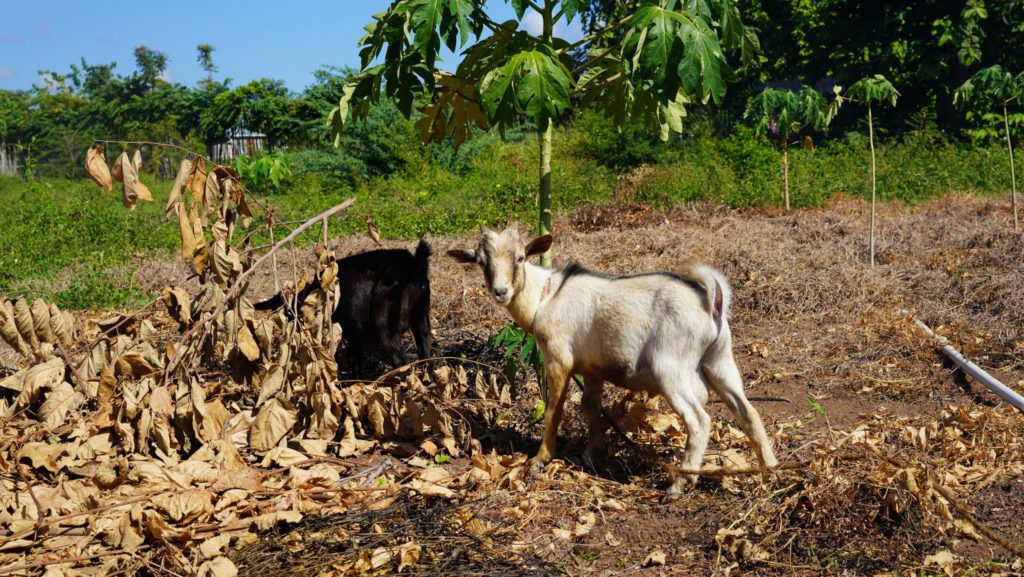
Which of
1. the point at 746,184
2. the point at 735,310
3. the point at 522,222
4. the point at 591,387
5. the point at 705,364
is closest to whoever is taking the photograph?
the point at 705,364

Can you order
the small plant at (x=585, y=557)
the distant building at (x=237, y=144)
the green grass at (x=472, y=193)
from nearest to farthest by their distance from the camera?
the small plant at (x=585, y=557) → the green grass at (x=472, y=193) → the distant building at (x=237, y=144)

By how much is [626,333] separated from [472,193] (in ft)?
33.1

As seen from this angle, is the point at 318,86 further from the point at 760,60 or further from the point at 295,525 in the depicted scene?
the point at 295,525

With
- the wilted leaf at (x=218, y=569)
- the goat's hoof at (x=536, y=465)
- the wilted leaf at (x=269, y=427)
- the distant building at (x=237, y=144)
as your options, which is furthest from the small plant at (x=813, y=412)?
the distant building at (x=237, y=144)

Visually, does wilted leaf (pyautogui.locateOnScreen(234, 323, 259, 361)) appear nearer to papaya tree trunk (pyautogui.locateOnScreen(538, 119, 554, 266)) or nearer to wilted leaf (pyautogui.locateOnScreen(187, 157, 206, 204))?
wilted leaf (pyautogui.locateOnScreen(187, 157, 206, 204))

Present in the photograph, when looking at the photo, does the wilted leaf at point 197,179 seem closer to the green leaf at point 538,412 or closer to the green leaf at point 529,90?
the green leaf at point 529,90

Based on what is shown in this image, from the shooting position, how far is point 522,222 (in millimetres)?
12375

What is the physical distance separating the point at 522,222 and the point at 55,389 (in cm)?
808

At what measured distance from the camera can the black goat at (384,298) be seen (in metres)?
6.49

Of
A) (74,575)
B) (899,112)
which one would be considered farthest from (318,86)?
(74,575)

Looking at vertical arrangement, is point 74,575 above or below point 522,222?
below

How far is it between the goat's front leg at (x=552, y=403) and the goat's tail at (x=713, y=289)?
84cm

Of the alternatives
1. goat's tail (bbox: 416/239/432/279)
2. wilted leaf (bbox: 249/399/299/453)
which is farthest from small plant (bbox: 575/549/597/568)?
goat's tail (bbox: 416/239/432/279)

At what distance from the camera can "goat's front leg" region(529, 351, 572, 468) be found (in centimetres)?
473
